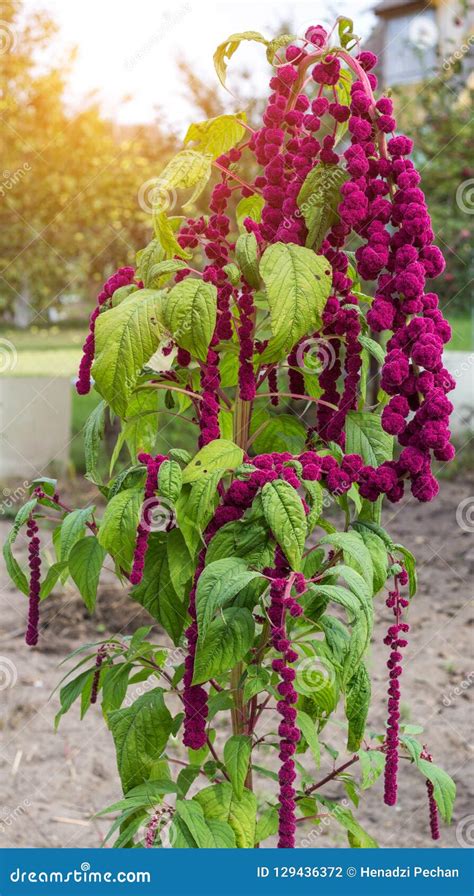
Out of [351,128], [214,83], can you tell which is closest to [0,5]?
[214,83]

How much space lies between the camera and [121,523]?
1355mm

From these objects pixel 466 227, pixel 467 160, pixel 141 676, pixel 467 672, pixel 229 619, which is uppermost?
pixel 467 160

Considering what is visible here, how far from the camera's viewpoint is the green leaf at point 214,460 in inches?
52.1

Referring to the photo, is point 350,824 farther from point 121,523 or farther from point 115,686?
point 121,523

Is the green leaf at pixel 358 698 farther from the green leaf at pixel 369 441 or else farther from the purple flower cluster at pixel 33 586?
the purple flower cluster at pixel 33 586

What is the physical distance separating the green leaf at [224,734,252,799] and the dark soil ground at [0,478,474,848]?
0.63m

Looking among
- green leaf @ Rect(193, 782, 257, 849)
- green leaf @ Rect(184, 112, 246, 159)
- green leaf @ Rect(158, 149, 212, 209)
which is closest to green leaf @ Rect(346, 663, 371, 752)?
green leaf @ Rect(193, 782, 257, 849)

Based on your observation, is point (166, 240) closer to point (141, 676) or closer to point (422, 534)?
point (141, 676)

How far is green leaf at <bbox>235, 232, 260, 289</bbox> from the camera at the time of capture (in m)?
1.34

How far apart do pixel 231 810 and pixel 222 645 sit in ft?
1.22

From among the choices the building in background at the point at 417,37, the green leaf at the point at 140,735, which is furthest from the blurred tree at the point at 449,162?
the green leaf at the point at 140,735

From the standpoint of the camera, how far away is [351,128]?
1.36 meters

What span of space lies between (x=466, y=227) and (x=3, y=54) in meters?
3.04

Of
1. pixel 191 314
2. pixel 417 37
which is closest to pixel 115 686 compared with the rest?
pixel 191 314
